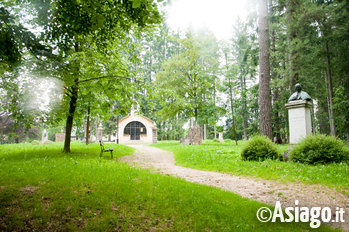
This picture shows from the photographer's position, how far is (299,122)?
8.67 metres

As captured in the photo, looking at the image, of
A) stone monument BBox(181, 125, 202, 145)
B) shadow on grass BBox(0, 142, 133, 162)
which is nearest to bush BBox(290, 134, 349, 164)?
shadow on grass BBox(0, 142, 133, 162)

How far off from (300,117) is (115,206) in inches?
348

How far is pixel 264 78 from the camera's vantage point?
1027 cm

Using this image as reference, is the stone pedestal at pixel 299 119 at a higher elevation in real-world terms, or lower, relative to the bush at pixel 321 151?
higher

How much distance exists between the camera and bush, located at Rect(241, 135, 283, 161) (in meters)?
8.03

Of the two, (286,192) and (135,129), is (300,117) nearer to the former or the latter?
(286,192)

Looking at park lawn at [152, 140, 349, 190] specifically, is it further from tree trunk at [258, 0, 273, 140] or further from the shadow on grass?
the shadow on grass

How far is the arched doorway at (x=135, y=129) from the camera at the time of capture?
33812mm

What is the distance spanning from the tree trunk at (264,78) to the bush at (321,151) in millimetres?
2658

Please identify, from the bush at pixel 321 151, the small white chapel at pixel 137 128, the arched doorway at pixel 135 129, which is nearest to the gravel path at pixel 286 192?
the bush at pixel 321 151

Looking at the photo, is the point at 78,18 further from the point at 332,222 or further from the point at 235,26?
the point at 235,26

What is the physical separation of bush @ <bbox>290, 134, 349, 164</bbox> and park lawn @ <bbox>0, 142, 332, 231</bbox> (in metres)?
4.35

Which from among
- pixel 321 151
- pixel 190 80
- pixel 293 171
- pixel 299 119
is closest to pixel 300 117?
pixel 299 119

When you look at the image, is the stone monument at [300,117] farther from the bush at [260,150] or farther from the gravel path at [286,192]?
the gravel path at [286,192]
